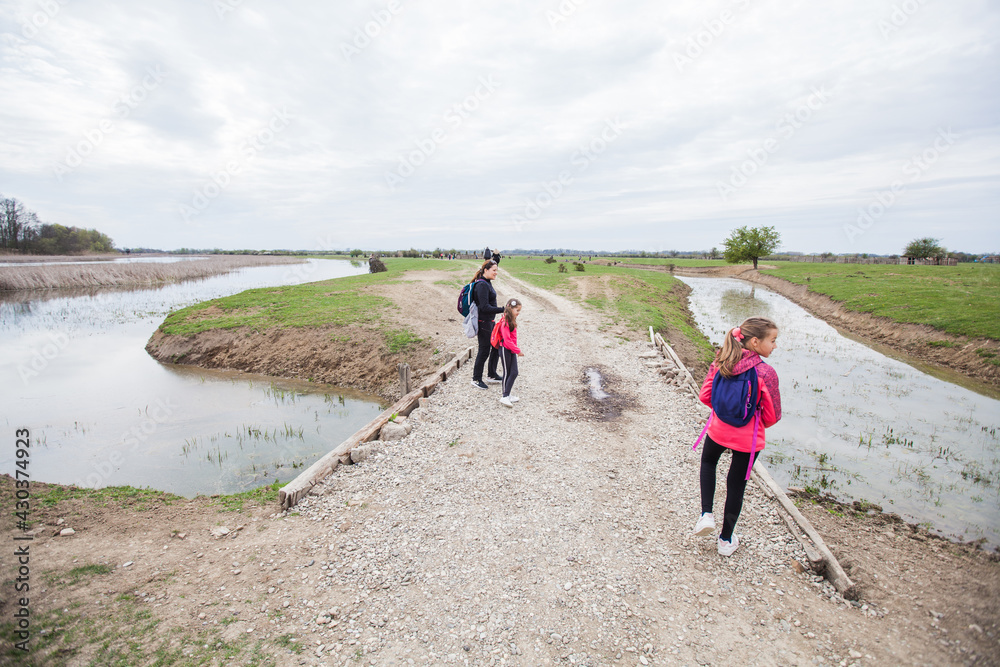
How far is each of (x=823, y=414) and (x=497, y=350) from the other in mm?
8822

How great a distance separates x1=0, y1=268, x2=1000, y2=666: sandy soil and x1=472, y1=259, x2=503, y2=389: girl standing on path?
3156 mm

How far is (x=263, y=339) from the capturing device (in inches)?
683

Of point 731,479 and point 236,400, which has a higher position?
point 731,479

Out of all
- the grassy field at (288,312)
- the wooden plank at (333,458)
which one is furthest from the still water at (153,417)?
the grassy field at (288,312)

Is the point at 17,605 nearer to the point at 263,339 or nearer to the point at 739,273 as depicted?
the point at 263,339

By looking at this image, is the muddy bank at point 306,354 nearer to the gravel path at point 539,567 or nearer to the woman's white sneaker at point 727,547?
the gravel path at point 539,567

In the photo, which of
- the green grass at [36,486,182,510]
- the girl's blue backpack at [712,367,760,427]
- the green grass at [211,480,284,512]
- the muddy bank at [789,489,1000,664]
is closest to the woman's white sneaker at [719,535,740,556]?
the muddy bank at [789,489,1000,664]

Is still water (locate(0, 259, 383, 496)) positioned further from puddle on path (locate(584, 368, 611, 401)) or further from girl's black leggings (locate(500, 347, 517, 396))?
puddle on path (locate(584, 368, 611, 401))

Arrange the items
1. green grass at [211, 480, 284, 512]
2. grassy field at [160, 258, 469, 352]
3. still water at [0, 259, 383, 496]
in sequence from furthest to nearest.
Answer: grassy field at [160, 258, 469, 352] → still water at [0, 259, 383, 496] → green grass at [211, 480, 284, 512]

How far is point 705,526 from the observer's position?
4883 mm

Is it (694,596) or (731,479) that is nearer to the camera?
(694,596)

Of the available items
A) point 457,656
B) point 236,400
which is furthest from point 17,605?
point 236,400

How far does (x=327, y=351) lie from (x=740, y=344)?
1480 cm

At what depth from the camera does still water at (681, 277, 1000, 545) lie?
Result: 7.14m
